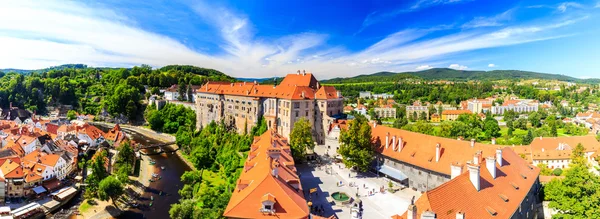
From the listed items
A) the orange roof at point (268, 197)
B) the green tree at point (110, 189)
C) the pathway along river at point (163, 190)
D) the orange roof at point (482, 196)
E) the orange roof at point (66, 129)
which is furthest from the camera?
the orange roof at point (66, 129)

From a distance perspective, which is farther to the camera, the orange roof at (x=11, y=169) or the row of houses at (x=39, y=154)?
the row of houses at (x=39, y=154)

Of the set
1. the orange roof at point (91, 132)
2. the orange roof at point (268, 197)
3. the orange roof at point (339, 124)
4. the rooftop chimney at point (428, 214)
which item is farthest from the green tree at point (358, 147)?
the orange roof at point (91, 132)

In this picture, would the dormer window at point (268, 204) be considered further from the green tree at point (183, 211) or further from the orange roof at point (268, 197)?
the green tree at point (183, 211)

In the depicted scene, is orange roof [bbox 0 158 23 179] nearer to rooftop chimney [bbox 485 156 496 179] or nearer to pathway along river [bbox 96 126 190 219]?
pathway along river [bbox 96 126 190 219]

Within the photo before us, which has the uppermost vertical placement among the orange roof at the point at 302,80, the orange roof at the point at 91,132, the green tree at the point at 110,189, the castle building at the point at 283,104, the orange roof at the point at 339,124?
the orange roof at the point at 302,80

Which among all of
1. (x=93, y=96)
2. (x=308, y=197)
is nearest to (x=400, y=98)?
(x=93, y=96)

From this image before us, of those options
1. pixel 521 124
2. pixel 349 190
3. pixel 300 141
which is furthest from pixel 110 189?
pixel 521 124
